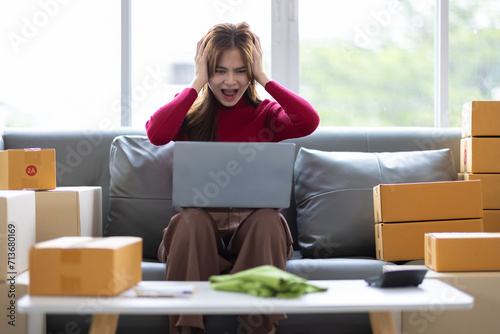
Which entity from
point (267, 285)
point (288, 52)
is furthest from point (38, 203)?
point (288, 52)

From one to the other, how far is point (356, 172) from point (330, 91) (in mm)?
753

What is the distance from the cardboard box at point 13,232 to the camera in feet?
5.46

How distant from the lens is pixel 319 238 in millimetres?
2104

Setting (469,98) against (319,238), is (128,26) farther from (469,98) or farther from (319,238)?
(469,98)

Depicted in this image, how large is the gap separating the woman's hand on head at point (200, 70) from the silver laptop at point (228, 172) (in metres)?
0.51

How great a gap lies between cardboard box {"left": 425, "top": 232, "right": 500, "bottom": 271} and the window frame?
1288 mm

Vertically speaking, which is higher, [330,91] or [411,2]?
[411,2]

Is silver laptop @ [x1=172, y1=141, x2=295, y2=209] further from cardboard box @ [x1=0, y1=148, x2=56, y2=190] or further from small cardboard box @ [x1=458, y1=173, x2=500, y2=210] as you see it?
small cardboard box @ [x1=458, y1=173, x2=500, y2=210]

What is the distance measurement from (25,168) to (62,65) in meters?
0.95

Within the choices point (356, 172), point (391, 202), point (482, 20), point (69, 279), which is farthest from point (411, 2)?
point (69, 279)

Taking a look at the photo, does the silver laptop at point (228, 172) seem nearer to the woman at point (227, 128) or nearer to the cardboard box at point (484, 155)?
the woman at point (227, 128)

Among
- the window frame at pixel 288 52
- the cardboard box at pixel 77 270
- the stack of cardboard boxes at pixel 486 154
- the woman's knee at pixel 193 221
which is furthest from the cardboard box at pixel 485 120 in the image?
the cardboard box at pixel 77 270

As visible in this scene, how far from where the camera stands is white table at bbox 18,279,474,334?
3.74ft

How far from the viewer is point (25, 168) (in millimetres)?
1933
